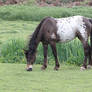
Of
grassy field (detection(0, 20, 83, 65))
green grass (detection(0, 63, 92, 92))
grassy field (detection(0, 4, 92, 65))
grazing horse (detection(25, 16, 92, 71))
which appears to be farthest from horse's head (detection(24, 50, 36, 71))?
grassy field (detection(0, 20, 83, 65))

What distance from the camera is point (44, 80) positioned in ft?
29.2

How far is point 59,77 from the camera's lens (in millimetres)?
9258

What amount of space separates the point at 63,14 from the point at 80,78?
11.0 metres

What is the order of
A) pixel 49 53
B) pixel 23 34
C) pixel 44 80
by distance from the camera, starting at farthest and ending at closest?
pixel 23 34 < pixel 49 53 < pixel 44 80

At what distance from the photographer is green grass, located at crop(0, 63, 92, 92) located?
26.4 ft

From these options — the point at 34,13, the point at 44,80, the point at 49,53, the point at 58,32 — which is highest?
the point at 58,32

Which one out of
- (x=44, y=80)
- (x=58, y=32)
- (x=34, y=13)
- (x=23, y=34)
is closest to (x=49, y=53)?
(x=58, y=32)

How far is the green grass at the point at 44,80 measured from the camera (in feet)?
26.4

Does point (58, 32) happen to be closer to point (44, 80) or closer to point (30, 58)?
point (30, 58)

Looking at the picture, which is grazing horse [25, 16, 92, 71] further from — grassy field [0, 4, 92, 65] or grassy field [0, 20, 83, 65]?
grassy field [0, 20, 83, 65]

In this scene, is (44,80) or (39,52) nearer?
(44,80)

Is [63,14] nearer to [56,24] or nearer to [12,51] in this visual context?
[12,51]

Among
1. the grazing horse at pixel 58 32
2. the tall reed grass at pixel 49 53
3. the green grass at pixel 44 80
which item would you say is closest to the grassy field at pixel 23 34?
the tall reed grass at pixel 49 53

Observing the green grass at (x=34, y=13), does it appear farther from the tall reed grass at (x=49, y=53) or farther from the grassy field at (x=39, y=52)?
the tall reed grass at (x=49, y=53)
